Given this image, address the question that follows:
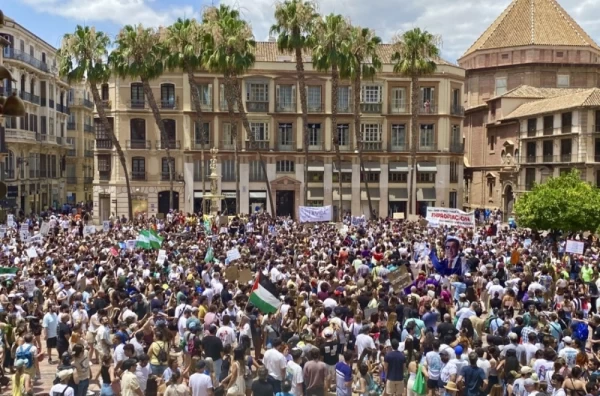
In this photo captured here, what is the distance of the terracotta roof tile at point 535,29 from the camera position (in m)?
62.9

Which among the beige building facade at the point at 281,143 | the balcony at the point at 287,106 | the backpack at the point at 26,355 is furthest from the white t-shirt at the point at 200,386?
the balcony at the point at 287,106

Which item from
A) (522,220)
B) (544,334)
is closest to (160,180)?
(522,220)

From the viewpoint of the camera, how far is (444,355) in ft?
36.0

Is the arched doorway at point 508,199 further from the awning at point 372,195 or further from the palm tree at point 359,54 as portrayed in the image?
the palm tree at point 359,54

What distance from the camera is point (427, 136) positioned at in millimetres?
54219

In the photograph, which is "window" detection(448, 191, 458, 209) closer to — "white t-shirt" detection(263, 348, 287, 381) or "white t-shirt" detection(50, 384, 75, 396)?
"white t-shirt" detection(263, 348, 287, 381)

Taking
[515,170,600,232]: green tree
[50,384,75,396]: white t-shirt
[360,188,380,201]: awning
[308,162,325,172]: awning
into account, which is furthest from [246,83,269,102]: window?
[50,384,75,396]: white t-shirt

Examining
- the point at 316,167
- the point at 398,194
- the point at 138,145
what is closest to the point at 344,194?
the point at 316,167

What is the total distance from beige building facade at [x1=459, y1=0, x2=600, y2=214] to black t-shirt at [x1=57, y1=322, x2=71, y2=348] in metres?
48.9

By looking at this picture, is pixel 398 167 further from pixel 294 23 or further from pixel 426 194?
pixel 294 23

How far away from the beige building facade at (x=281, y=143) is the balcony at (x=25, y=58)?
757 cm

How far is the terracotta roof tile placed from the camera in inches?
2478

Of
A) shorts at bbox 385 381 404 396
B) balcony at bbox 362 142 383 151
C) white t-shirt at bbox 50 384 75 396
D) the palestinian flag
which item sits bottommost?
shorts at bbox 385 381 404 396

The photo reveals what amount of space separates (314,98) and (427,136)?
379 inches
